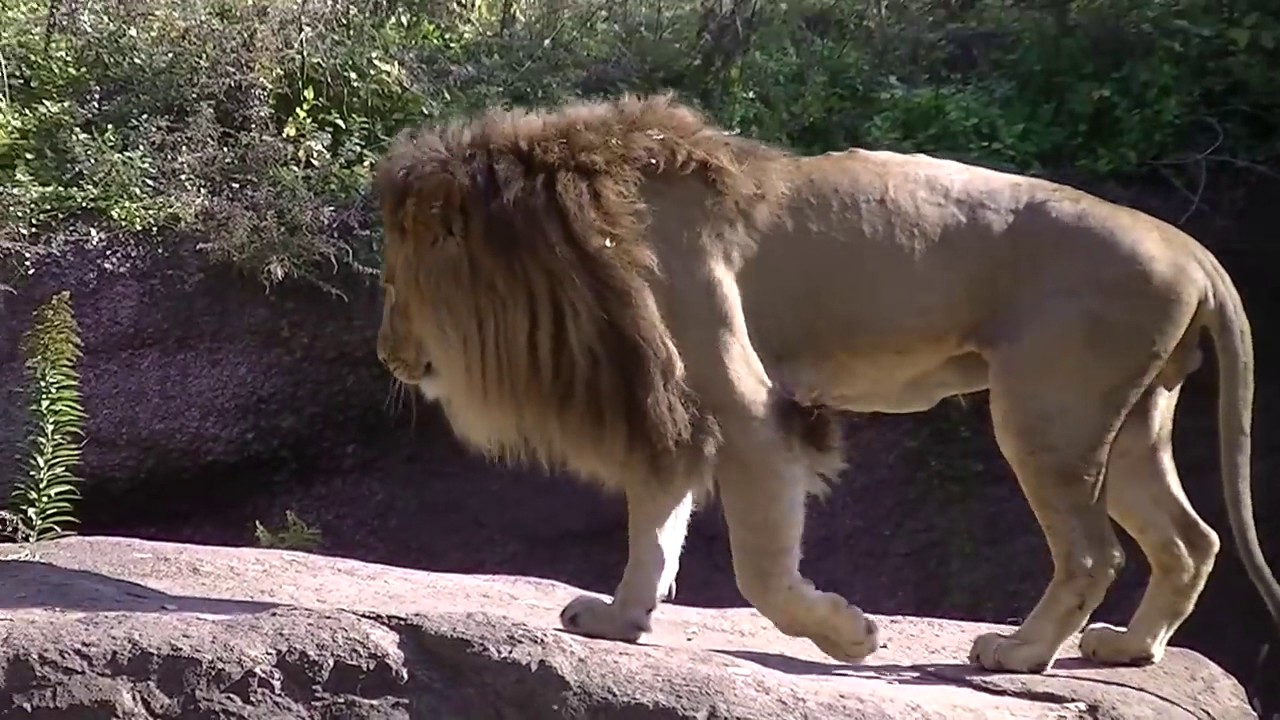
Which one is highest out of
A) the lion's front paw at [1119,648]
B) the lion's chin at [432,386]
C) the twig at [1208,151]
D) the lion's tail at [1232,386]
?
the twig at [1208,151]

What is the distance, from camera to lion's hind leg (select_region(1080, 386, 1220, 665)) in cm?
375

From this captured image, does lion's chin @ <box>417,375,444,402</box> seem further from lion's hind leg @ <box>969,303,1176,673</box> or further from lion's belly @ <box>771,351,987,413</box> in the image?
lion's hind leg @ <box>969,303,1176,673</box>

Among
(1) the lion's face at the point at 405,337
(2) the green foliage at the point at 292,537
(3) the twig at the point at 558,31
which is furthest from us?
(3) the twig at the point at 558,31

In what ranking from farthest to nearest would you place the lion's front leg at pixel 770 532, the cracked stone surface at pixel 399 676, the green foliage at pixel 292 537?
the green foliage at pixel 292 537, the lion's front leg at pixel 770 532, the cracked stone surface at pixel 399 676

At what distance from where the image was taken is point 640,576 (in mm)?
3457

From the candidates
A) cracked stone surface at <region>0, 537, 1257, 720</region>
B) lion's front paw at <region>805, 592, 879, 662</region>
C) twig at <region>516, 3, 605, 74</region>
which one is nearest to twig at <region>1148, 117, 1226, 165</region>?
twig at <region>516, 3, 605, 74</region>

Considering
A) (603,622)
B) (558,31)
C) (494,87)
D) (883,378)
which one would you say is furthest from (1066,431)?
(558,31)

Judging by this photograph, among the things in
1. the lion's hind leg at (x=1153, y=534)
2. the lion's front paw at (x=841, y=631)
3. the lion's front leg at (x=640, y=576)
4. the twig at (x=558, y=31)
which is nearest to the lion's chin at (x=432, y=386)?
the lion's front leg at (x=640, y=576)

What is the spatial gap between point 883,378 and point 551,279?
0.82 meters

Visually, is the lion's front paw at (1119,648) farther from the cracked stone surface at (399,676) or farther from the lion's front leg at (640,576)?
the lion's front leg at (640,576)

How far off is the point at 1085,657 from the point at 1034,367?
2.56ft

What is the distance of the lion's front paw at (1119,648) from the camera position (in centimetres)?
376

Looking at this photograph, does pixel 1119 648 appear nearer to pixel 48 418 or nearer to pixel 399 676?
pixel 399 676

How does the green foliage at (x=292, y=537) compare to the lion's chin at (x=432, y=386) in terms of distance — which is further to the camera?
the green foliage at (x=292, y=537)
